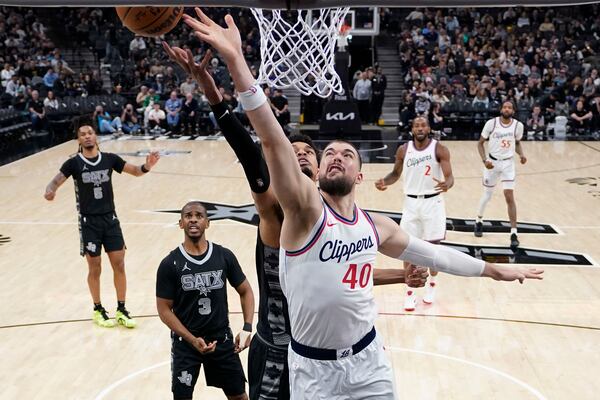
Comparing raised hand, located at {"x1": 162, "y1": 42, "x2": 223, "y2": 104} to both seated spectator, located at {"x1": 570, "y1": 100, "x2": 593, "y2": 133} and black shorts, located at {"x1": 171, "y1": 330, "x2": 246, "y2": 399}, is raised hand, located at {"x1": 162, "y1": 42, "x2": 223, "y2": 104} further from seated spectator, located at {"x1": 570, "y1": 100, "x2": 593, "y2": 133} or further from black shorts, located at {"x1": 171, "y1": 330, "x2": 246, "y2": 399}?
seated spectator, located at {"x1": 570, "y1": 100, "x2": 593, "y2": 133}

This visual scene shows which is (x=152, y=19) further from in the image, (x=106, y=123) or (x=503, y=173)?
(x=106, y=123)

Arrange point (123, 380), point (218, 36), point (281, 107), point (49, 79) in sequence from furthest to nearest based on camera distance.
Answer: point (49, 79), point (281, 107), point (123, 380), point (218, 36)

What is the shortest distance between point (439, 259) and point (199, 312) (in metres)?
1.73

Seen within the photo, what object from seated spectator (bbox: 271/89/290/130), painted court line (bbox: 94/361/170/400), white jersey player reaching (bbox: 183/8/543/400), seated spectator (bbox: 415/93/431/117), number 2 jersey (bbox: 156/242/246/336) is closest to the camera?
white jersey player reaching (bbox: 183/8/543/400)

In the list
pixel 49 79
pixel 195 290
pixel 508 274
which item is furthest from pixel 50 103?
pixel 508 274

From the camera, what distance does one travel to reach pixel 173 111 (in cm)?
2181

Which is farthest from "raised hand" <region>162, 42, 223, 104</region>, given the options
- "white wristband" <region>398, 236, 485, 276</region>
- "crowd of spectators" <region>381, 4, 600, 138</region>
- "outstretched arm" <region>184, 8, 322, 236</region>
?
"crowd of spectators" <region>381, 4, 600, 138</region>

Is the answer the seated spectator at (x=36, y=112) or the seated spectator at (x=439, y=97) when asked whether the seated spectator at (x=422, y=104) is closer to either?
the seated spectator at (x=439, y=97)

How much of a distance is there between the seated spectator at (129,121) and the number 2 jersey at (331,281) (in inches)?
745

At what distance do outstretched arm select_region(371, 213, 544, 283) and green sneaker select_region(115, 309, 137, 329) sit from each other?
3841mm

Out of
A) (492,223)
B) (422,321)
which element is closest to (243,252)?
(422,321)

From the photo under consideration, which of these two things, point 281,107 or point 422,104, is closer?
point 281,107

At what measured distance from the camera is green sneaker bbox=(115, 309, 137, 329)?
6957 millimetres

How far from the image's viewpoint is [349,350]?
339 cm
